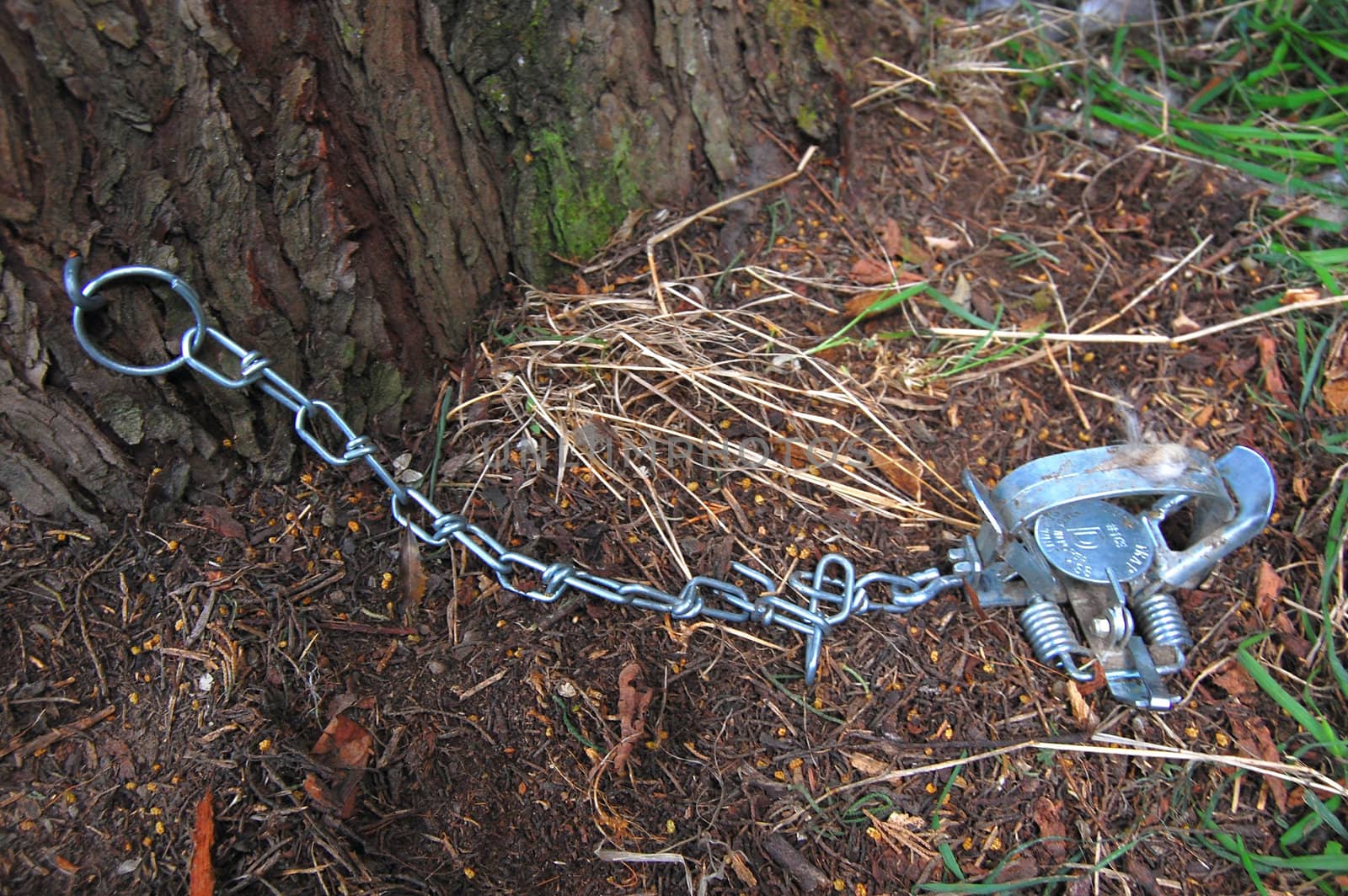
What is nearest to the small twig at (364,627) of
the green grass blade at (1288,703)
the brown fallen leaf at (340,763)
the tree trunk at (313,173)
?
the brown fallen leaf at (340,763)

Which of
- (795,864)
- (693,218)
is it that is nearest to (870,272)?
(693,218)

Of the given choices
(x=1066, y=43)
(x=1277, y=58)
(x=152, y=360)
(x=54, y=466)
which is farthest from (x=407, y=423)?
(x=1277, y=58)

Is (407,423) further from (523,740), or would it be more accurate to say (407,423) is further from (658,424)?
(523,740)

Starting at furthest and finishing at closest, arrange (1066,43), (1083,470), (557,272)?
(1066,43) → (557,272) → (1083,470)

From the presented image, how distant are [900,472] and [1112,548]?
448 mm

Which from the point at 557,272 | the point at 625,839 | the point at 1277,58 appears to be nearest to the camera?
the point at 625,839

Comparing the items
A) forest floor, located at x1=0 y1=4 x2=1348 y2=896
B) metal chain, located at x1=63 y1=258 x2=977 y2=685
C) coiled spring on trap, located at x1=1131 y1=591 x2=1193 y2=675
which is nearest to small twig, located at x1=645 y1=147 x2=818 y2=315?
forest floor, located at x1=0 y1=4 x2=1348 y2=896

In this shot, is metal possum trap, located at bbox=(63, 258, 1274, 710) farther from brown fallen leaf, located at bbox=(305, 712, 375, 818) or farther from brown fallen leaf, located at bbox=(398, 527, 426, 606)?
brown fallen leaf, located at bbox=(305, 712, 375, 818)

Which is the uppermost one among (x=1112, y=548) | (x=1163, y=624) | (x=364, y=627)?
(x=364, y=627)

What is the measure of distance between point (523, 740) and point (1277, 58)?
2.84m

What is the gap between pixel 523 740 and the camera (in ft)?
5.62

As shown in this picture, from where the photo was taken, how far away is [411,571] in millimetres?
1861

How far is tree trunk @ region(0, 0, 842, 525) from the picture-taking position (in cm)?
156

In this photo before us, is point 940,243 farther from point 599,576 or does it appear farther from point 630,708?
point 630,708
